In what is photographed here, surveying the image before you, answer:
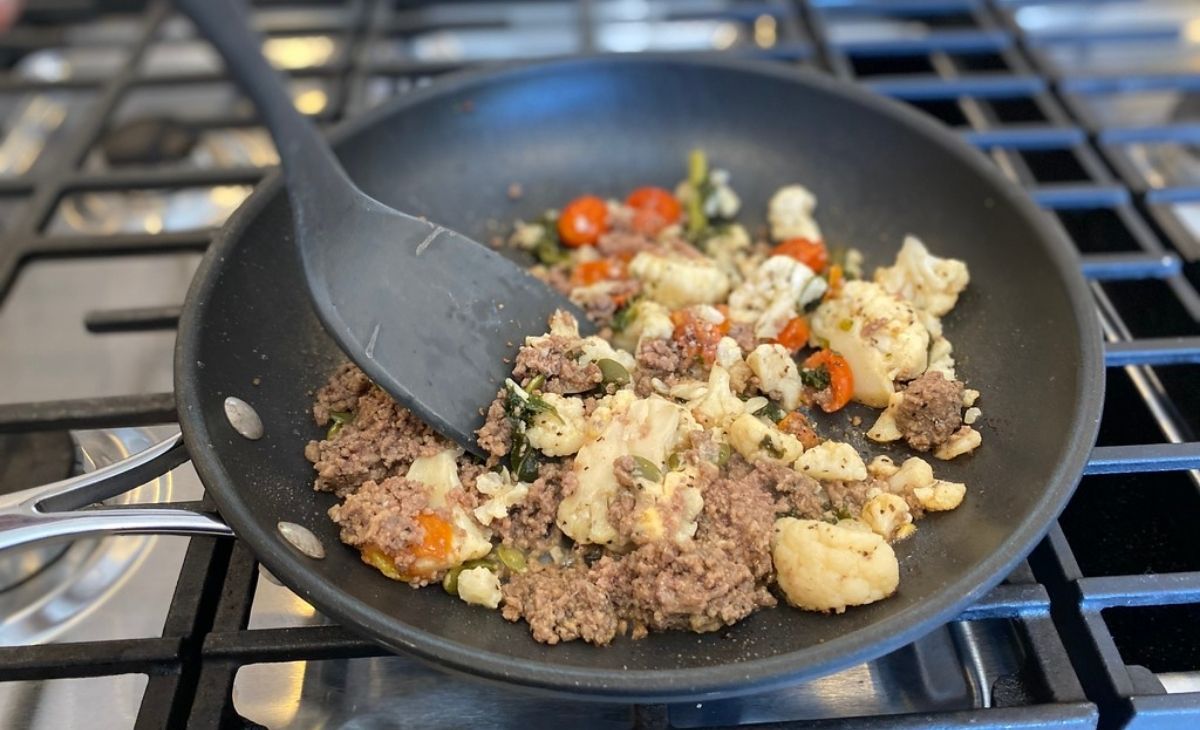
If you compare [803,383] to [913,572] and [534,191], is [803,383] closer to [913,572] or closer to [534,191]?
[913,572]

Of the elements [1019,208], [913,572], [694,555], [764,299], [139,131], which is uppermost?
[1019,208]

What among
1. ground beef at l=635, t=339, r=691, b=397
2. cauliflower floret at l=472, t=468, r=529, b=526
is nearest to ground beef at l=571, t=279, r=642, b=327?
ground beef at l=635, t=339, r=691, b=397

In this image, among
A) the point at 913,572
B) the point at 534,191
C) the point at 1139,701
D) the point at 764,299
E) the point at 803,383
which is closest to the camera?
the point at 1139,701

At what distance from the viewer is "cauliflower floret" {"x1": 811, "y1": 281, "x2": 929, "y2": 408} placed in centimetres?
132

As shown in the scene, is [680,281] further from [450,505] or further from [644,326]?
[450,505]

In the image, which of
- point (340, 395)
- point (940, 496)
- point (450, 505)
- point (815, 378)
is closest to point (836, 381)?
point (815, 378)

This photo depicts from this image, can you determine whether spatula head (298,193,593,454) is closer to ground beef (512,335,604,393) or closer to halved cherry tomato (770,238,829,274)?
ground beef (512,335,604,393)

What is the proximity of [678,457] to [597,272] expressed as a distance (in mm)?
469

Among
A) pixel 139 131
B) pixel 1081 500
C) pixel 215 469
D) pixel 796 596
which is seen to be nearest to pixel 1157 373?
pixel 1081 500

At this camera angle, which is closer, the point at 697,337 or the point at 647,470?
the point at 647,470

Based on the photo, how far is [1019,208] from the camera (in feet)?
4.64

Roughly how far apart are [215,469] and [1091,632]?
1087 mm

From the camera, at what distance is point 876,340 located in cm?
133

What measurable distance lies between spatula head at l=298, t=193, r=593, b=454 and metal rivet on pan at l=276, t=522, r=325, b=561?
0.21m
